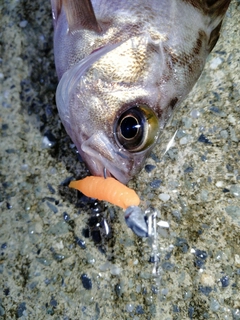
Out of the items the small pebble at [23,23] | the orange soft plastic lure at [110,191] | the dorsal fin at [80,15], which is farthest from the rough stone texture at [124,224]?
the dorsal fin at [80,15]

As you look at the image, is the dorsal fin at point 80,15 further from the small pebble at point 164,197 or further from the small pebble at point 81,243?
the small pebble at point 81,243

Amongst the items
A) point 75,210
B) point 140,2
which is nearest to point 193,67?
point 140,2

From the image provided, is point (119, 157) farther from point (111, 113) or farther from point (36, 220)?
point (36, 220)

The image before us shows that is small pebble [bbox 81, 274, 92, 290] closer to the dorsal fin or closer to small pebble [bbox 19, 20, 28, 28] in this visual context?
the dorsal fin

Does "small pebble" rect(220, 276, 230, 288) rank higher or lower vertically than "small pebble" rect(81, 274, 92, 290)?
lower

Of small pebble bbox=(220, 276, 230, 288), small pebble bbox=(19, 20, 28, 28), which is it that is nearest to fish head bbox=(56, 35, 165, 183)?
small pebble bbox=(220, 276, 230, 288)

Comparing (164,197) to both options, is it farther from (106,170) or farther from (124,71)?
(124,71)
